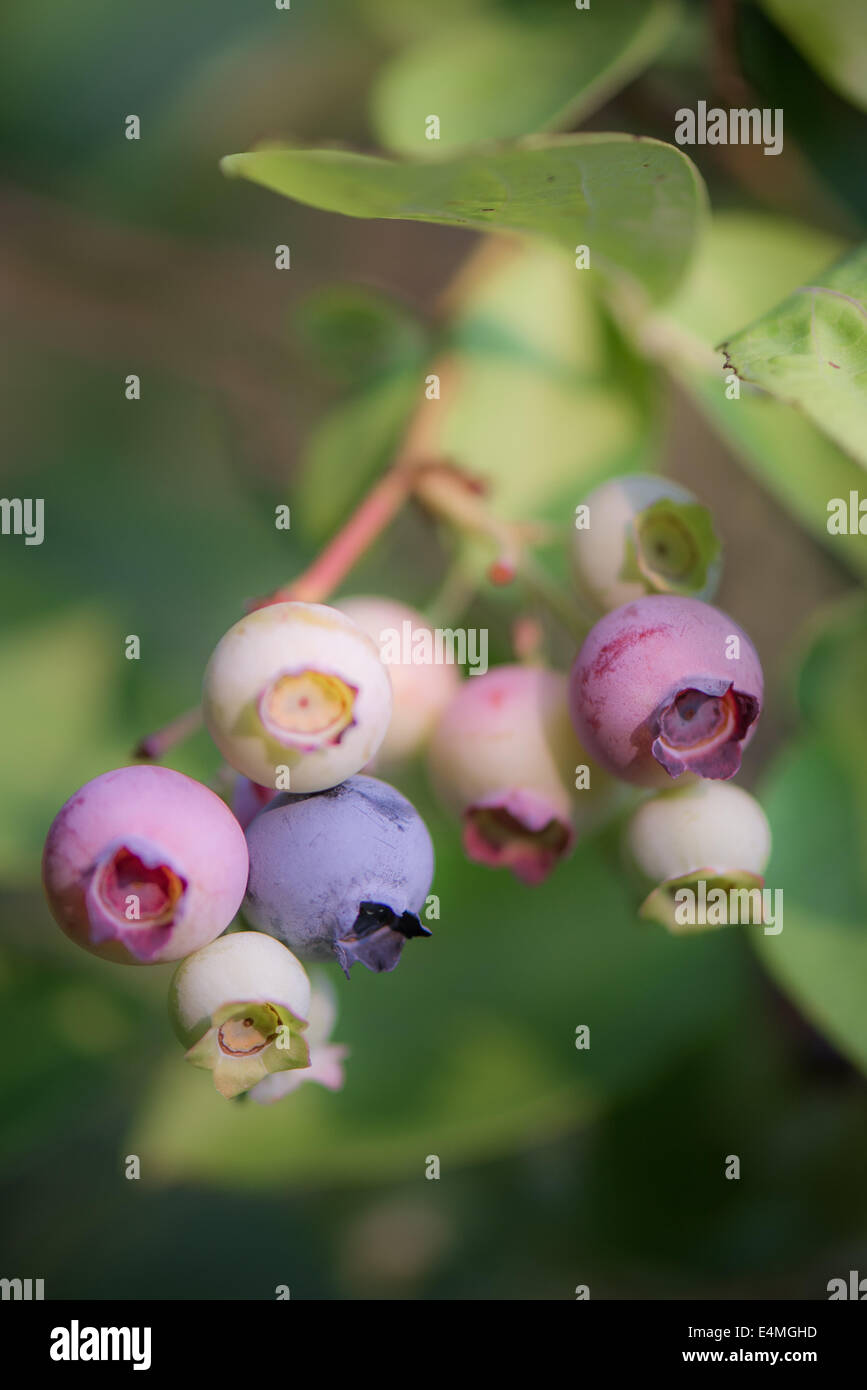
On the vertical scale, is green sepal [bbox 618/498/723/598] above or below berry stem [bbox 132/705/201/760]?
above

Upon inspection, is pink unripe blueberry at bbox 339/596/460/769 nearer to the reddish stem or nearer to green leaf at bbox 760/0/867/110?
the reddish stem

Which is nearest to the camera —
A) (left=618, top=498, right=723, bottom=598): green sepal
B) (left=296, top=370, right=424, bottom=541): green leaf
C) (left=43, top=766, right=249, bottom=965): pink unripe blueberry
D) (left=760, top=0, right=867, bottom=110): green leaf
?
(left=43, top=766, right=249, bottom=965): pink unripe blueberry

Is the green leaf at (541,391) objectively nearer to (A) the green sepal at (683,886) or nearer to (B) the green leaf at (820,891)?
(B) the green leaf at (820,891)

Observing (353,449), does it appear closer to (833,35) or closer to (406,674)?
(406,674)

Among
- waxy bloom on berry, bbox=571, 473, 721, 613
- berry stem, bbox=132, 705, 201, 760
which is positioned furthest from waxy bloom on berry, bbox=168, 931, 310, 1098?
waxy bloom on berry, bbox=571, 473, 721, 613

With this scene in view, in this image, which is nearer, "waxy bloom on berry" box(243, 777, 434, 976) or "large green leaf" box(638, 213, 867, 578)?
"waxy bloom on berry" box(243, 777, 434, 976)

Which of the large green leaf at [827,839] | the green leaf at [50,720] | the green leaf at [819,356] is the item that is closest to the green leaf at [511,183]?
the green leaf at [819,356]
